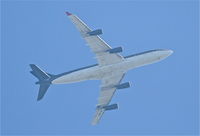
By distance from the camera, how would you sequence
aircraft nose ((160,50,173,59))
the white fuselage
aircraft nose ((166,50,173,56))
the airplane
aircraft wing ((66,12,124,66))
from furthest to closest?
aircraft nose ((166,50,173,56)) → aircraft nose ((160,50,173,59)) → the white fuselage → the airplane → aircraft wing ((66,12,124,66))

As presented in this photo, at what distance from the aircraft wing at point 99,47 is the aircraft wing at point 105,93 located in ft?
16.2

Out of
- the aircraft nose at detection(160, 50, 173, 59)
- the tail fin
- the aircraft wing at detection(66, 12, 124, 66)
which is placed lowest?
the tail fin

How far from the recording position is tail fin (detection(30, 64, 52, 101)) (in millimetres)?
100688

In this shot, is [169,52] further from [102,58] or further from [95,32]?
[95,32]

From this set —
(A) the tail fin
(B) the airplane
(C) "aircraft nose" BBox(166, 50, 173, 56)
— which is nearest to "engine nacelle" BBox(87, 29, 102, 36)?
(B) the airplane

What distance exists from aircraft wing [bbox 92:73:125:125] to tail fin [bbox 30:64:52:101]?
9.13 m

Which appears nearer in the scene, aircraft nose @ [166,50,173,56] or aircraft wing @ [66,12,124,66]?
aircraft wing @ [66,12,124,66]

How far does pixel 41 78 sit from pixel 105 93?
1148 cm

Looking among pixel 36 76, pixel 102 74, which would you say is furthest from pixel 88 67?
pixel 36 76

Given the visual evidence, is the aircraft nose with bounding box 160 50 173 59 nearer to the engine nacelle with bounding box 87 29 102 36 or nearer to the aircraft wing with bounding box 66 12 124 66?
the aircraft wing with bounding box 66 12 124 66

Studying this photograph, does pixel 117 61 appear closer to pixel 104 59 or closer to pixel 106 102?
pixel 104 59

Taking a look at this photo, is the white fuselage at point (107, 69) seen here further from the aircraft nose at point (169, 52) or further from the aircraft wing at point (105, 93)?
the aircraft wing at point (105, 93)

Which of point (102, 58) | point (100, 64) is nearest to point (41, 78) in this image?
point (100, 64)

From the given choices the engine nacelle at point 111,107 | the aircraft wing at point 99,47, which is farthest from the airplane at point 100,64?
the engine nacelle at point 111,107
